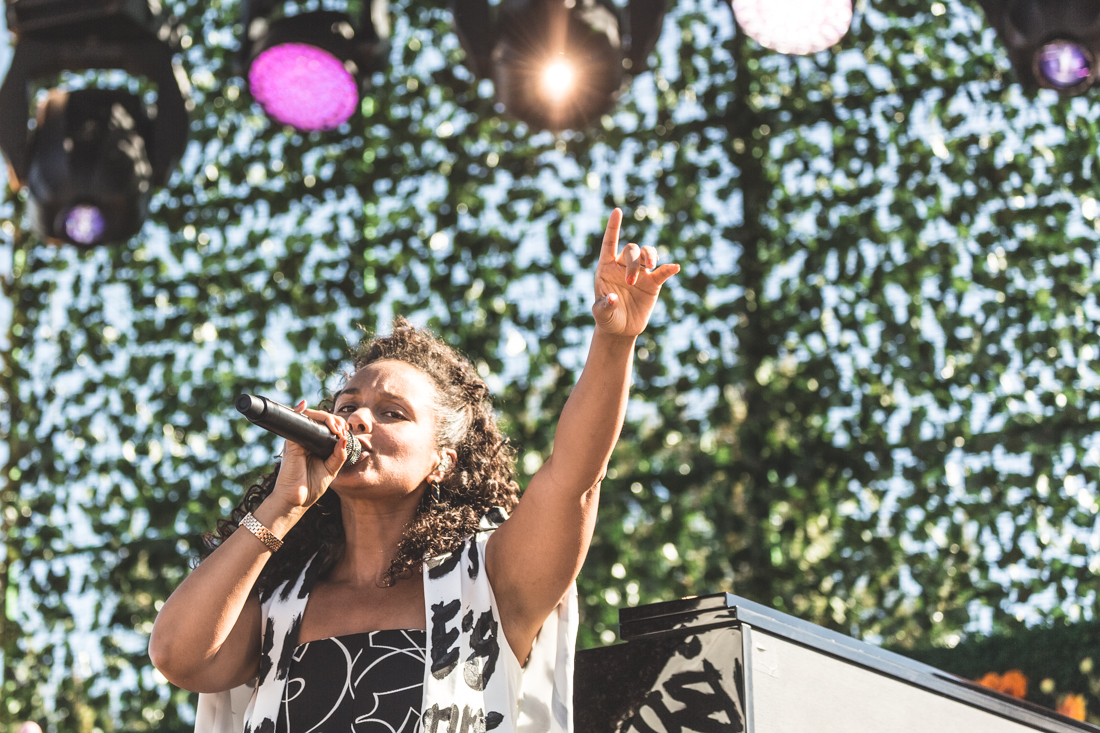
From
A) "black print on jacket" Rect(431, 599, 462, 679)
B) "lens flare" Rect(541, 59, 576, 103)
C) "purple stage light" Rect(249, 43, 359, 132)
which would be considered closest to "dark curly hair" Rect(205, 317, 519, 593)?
"black print on jacket" Rect(431, 599, 462, 679)

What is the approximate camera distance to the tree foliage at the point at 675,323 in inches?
127

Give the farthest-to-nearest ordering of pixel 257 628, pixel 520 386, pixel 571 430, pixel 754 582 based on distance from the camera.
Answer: pixel 520 386 < pixel 754 582 < pixel 257 628 < pixel 571 430

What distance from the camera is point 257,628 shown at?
67.7 inches

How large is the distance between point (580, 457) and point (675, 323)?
2.08m

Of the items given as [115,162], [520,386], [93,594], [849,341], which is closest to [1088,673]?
[849,341]

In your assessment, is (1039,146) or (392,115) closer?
(1039,146)

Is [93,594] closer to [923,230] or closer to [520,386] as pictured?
[520,386]

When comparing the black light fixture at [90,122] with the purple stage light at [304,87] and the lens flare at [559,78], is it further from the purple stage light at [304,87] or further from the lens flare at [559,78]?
the lens flare at [559,78]

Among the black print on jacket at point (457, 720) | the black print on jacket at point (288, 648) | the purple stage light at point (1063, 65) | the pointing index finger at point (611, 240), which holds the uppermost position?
the purple stage light at point (1063, 65)

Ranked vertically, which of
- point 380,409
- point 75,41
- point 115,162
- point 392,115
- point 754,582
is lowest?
point 380,409

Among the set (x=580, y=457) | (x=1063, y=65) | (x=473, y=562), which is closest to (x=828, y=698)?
(x=580, y=457)

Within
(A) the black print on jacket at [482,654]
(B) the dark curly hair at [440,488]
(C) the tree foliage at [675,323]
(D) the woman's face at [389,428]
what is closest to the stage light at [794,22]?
(C) the tree foliage at [675,323]

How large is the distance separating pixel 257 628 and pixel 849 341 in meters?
2.20

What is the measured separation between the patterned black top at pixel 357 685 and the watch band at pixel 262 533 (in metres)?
0.16
